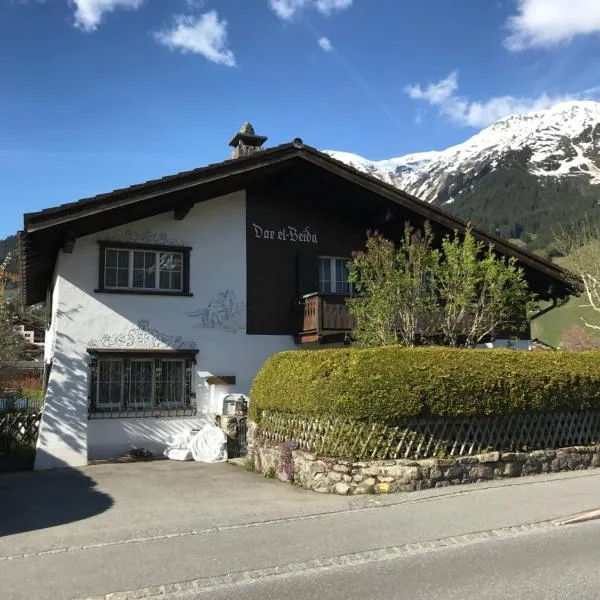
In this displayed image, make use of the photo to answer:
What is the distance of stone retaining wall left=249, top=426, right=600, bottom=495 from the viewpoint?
1016cm

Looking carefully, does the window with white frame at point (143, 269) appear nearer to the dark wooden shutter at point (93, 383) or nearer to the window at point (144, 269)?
the window at point (144, 269)

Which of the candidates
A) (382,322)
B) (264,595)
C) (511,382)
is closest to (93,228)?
(382,322)

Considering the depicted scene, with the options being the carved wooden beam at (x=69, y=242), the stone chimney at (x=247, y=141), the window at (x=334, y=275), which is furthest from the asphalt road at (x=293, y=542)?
the stone chimney at (x=247, y=141)

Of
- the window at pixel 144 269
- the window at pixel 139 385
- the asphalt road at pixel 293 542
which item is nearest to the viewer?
the asphalt road at pixel 293 542

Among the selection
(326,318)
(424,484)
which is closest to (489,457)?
(424,484)

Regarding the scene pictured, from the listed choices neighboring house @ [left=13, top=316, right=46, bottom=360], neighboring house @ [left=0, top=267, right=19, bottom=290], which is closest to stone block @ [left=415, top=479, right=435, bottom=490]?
neighboring house @ [left=0, top=267, right=19, bottom=290]

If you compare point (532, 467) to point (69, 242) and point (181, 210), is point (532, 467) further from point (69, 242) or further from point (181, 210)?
point (69, 242)

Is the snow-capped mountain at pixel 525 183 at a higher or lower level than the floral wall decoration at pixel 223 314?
higher

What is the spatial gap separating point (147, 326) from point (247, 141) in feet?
22.1

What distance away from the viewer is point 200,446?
15008mm

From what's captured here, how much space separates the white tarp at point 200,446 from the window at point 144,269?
336 centimetres

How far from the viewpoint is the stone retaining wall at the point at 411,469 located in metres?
10.2

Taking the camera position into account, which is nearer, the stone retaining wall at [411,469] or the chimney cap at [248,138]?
the stone retaining wall at [411,469]

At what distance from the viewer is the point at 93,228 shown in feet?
49.9
